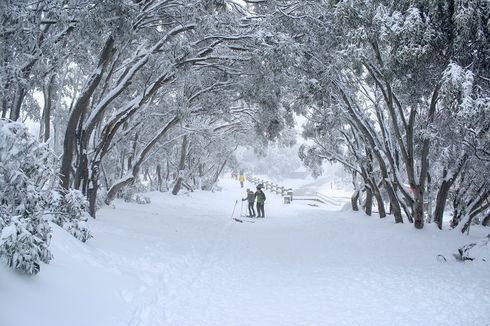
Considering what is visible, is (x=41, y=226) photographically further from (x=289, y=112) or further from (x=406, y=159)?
(x=289, y=112)

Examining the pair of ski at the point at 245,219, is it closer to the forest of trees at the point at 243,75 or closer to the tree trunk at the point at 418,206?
the forest of trees at the point at 243,75

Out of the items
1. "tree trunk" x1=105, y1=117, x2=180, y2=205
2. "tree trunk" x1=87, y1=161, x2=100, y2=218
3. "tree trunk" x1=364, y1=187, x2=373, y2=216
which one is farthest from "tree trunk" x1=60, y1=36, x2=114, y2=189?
"tree trunk" x1=364, y1=187, x2=373, y2=216

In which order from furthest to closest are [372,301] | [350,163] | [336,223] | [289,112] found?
[350,163], [289,112], [336,223], [372,301]

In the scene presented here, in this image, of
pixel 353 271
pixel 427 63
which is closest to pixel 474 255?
pixel 353 271

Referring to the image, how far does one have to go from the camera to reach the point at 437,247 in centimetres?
1029

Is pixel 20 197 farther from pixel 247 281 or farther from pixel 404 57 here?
pixel 404 57

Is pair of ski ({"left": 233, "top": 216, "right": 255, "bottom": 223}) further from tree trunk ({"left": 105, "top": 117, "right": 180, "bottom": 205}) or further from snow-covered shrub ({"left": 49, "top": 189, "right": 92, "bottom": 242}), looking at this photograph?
snow-covered shrub ({"left": 49, "top": 189, "right": 92, "bottom": 242})

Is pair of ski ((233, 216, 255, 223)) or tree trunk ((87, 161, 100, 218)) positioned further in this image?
pair of ski ((233, 216, 255, 223))

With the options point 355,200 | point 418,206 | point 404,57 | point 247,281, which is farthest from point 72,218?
point 355,200

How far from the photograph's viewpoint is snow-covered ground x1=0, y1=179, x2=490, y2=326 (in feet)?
15.9

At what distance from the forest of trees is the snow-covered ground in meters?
0.65

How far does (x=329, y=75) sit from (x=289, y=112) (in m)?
5.66

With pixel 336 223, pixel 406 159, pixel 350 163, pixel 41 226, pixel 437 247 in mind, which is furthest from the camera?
pixel 350 163

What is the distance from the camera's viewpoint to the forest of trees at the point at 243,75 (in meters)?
5.89
